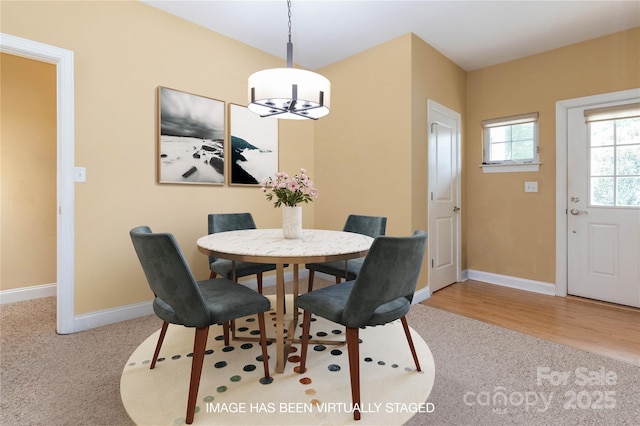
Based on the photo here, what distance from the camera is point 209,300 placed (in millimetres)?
1632

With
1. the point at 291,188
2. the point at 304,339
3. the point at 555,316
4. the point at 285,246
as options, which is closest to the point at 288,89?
the point at 291,188

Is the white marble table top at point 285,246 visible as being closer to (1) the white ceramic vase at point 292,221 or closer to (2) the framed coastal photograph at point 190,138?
(1) the white ceramic vase at point 292,221

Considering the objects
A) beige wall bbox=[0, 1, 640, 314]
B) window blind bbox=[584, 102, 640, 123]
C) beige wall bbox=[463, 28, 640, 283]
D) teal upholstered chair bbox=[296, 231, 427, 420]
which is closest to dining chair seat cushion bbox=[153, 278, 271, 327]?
teal upholstered chair bbox=[296, 231, 427, 420]

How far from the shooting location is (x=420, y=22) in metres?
2.92

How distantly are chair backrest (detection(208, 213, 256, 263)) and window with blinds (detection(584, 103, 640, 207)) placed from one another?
3497 millimetres

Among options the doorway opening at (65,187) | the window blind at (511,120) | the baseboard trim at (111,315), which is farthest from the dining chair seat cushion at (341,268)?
the window blind at (511,120)

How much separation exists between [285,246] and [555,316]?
8.53ft

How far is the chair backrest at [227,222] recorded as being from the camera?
269 centimetres

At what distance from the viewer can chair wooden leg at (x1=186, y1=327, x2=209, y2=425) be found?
137cm

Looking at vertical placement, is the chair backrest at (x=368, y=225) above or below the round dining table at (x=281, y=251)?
above

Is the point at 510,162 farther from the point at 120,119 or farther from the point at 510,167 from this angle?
the point at 120,119

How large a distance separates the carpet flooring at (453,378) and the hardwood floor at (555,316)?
201 mm

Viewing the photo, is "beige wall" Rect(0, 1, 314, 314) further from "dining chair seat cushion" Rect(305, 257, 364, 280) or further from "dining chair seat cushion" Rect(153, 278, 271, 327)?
"dining chair seat cushion" Rect(305, 257, 364, 280)

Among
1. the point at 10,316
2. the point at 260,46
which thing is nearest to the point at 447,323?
the point at 260,46
